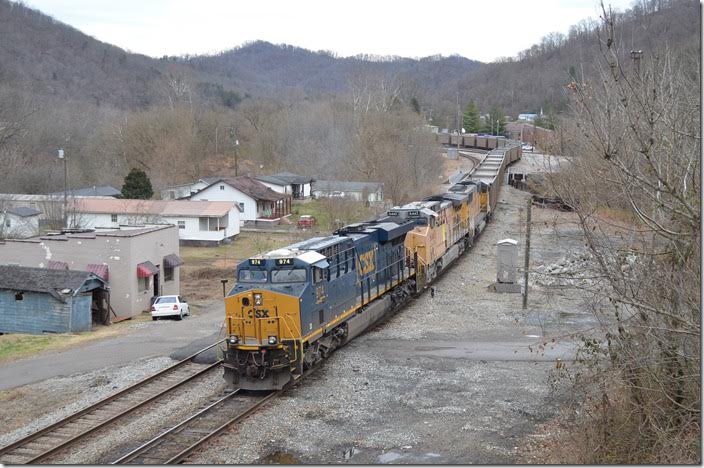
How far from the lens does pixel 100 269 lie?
34719 millimetres

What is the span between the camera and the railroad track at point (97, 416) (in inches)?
595

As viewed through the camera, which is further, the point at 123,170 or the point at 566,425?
the point at 123,170

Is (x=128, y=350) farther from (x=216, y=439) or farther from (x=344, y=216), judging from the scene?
(x=344, y=216)

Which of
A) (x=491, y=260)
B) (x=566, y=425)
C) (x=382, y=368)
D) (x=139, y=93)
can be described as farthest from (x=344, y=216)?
(x=139, y=93)

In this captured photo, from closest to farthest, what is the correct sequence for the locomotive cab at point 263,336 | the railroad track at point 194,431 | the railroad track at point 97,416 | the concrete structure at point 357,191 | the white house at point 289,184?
the railroad track at point 194,431
the railroad track at point 97,416
the locomotive cab at point 263,336
the concrete structure at point 357,191
the white house at point 289,184

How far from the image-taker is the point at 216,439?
15445mm

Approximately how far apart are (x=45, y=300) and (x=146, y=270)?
5.46 m

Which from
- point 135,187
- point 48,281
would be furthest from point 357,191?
point 48,281

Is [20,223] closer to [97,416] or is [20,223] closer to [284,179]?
[284,179]

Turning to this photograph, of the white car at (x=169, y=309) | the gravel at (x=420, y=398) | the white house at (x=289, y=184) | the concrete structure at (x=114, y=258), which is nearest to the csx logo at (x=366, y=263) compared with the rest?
the gravel at (x=420, y=398)

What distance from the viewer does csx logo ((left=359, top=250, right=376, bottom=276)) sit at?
2363 centimetres

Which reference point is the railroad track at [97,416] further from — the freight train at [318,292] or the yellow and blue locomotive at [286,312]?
the yellow and blue locomotive at [286,312]

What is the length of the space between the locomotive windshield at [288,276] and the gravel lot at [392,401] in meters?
2.70

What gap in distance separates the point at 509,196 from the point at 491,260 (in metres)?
31.0
